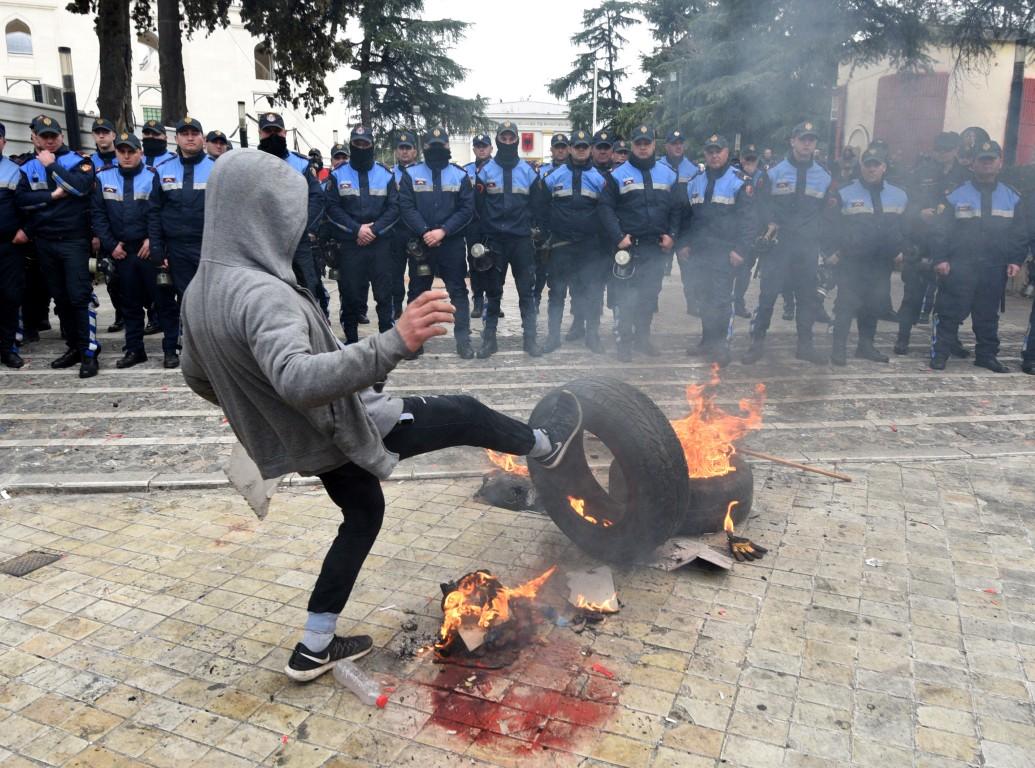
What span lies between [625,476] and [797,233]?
19.0 ft

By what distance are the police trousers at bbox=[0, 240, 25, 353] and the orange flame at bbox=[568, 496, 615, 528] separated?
7.13 metres

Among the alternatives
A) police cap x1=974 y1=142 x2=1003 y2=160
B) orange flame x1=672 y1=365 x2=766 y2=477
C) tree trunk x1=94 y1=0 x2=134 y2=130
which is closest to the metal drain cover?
orange flame x1=672 y1=365 x2=766 y2=477

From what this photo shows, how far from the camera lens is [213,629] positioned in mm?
3531

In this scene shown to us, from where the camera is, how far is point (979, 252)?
8484 mm

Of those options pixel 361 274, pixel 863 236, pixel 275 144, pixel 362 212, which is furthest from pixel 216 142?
pixel 863 236

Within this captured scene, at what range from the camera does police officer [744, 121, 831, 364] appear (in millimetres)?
8445

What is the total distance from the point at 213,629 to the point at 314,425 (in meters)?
1.43

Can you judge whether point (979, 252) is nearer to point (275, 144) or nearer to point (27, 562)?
point (275, 144)

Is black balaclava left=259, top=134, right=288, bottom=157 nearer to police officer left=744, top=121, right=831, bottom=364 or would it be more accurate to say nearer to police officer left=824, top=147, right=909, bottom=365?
police officer left=744, top=121, right=831, bottom=364

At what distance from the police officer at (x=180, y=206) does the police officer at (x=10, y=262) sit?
4.45 ft

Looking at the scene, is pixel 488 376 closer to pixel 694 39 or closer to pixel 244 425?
pixel 244 425

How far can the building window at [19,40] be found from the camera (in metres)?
39.5

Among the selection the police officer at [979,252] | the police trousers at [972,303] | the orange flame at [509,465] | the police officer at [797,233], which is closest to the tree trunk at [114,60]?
the police officer at [797,233]

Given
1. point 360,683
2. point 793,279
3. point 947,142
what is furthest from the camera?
point 947,142
